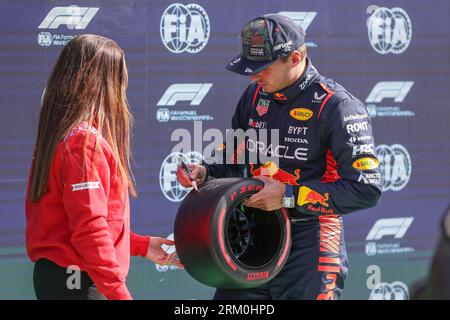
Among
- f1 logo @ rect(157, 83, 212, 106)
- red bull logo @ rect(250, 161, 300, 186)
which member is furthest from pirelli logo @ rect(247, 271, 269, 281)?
f1 logo @ rect(157, 83, 212, 106)

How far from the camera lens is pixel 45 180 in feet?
10.0

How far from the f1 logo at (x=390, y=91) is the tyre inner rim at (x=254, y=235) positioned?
2.29 m

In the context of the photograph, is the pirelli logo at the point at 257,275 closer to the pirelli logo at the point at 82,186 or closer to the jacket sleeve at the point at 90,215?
the jacket sleeve at the point at 90,215

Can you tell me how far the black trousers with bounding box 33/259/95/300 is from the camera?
304cm

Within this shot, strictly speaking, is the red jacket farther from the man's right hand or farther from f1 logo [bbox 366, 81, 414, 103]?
f1 logo [bbox 366, 81, 414, 103]

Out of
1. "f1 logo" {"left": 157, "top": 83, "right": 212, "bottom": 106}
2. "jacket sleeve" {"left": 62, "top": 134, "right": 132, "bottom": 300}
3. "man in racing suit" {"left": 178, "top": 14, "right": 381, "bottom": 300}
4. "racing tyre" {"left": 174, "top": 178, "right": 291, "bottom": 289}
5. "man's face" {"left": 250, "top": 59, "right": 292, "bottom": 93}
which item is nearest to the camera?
"jacket sleeve" {"left": 62, "top": 134, "right": 132, "bottom": 300}

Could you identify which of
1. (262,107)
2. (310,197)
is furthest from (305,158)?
(262,107)

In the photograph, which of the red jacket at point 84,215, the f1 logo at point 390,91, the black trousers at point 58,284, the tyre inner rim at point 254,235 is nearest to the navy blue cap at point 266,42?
the tyre inner rim at point 254,235

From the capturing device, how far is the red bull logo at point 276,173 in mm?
3611

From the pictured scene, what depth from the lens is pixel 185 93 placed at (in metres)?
5.26

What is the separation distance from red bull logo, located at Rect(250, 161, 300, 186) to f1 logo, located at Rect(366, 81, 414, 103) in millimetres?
2243

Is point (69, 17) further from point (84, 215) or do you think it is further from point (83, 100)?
point (84, 215)

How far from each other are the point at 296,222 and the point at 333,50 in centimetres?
228

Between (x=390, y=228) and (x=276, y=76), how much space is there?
2557 millimetres
